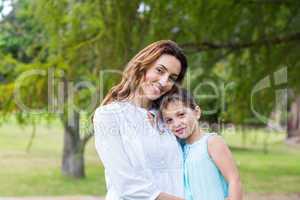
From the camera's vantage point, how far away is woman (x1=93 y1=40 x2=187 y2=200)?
1684mm

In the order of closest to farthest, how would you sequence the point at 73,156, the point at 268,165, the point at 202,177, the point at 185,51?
the point at 202,177 → the point at 185,51 → the point at 73,156 → the point at 268,165

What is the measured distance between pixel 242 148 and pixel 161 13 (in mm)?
11688

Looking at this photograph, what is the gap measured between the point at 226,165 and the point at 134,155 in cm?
29

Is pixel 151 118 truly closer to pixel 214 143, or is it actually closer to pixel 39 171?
pixel 214 143

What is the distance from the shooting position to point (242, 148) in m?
16.4

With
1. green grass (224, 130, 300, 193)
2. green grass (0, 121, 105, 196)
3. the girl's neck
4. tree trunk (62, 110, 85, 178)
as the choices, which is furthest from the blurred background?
green grass (224, 130, 300, 193)

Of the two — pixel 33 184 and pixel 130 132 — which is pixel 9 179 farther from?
pixel 130 132

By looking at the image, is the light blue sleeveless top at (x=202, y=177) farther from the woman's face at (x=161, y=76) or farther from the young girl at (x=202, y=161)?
the woman's face at (x=161, y=76)

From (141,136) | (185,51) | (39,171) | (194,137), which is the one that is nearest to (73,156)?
(39,171)

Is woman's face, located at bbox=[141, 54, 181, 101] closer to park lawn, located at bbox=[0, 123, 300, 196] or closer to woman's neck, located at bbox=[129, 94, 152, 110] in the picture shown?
woman's neck, located at bbox=[129, 94, 152, 110]

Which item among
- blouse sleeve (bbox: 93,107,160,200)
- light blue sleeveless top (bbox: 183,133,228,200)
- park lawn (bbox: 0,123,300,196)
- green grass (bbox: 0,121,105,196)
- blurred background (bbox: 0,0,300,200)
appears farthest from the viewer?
park lawn (bbox: 0,123,300,196)

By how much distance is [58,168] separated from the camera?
11.5 meters

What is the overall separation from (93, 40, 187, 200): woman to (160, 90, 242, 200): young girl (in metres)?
0.03

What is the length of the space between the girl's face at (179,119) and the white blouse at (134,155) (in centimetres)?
5
